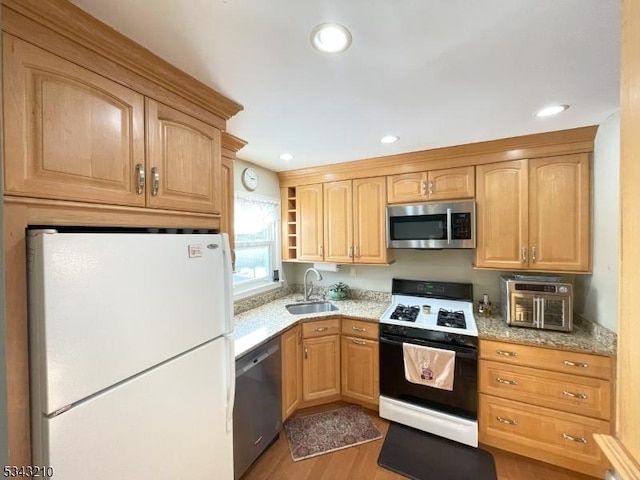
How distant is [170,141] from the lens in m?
1.23

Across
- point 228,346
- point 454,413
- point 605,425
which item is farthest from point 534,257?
point 228,346

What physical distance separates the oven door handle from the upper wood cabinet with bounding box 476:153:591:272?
737mm

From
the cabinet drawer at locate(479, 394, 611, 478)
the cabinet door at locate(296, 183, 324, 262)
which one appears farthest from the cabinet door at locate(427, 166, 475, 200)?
the cabinet drawer at locate(479, 394, 611, 478)

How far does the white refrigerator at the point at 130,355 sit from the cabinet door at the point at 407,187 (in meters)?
1.78

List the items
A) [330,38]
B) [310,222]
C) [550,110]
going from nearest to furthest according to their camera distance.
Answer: [330,38], [550,110], [310,222]

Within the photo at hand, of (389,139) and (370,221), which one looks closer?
(389,139)

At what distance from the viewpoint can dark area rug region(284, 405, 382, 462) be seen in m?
2.02

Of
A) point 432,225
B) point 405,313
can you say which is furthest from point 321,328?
point 432,225

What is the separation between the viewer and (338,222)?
9.40 ft

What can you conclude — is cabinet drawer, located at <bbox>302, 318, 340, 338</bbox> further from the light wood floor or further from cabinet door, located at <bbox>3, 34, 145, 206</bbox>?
cabinet door, located at <bbox>3, 34, 145, 206</bbox>

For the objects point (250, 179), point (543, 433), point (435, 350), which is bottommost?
point (543, 433)

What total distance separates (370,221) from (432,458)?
1.96 m

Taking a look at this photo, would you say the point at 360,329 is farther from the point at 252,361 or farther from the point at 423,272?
the point at 252,361

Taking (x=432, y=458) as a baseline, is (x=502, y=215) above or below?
above
